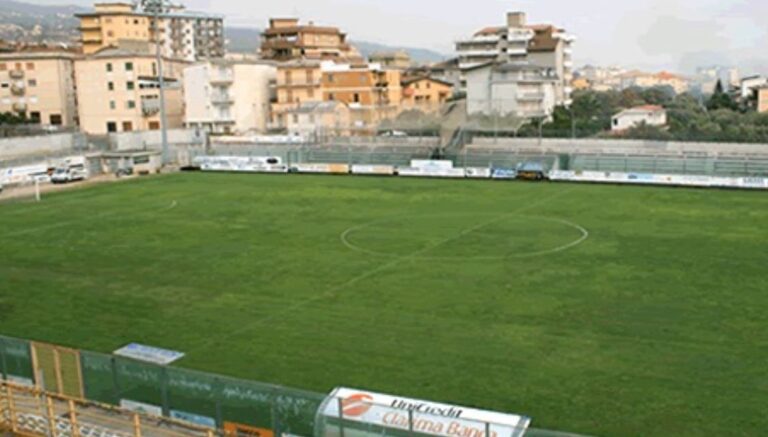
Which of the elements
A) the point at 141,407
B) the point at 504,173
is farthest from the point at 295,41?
the point at 141,407

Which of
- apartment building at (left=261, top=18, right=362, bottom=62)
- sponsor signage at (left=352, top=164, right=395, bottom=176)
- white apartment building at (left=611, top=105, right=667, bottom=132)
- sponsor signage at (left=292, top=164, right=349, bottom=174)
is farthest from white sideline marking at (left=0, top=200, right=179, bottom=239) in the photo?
apartment building at (left=261, top=18, right=362, bottom=62)

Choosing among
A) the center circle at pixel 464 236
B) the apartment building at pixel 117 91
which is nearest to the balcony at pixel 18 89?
the apartment building at pixel 117 91

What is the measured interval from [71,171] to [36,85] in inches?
1719

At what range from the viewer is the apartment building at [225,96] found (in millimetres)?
83062

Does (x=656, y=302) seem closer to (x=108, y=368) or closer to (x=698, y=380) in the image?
(x=698, y=380)

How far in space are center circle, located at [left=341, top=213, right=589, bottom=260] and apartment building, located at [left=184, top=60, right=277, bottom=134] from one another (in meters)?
50.1

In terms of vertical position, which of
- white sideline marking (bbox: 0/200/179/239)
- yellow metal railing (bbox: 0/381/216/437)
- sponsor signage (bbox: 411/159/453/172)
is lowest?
yellow metal railing (bbox: 0/381/216/437)

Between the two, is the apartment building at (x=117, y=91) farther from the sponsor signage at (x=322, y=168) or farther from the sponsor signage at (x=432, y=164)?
the sponsor signage at (x=432, y=164)

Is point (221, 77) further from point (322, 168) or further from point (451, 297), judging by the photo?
point (451, 297)

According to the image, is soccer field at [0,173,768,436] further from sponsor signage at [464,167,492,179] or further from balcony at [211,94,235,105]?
balcony at [211,94,235,105]

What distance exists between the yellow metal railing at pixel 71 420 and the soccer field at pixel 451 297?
394 cm

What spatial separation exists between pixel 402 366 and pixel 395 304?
4.88 meters

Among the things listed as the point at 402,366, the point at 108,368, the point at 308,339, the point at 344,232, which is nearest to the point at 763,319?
the point at 402,366

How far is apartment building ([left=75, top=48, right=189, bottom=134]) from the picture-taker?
8400 centimetres
